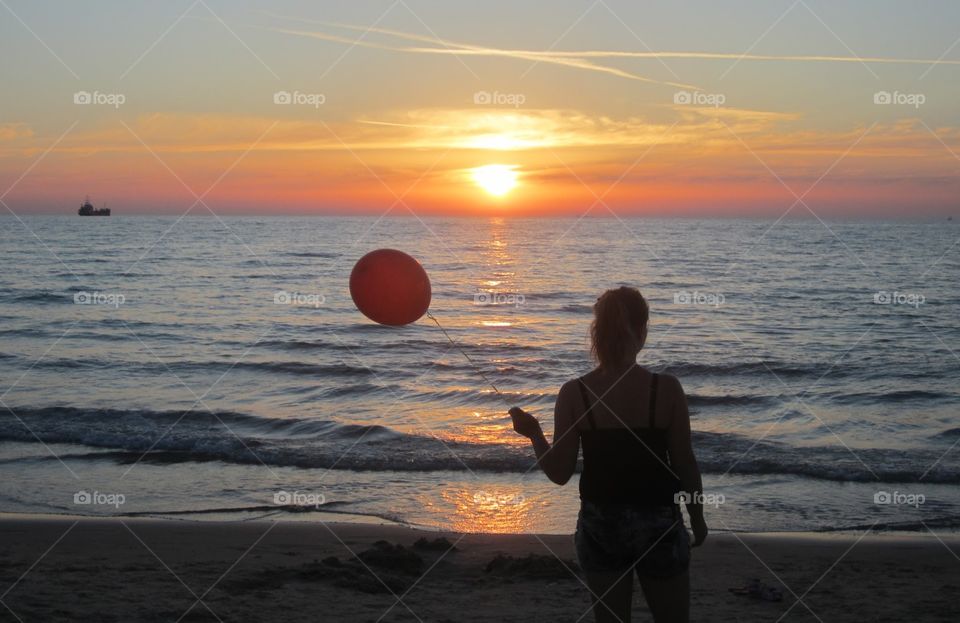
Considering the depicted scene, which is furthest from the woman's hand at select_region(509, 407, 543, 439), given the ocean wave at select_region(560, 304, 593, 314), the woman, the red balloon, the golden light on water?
the ocean wave at select_region(560, 304, 593, 314)

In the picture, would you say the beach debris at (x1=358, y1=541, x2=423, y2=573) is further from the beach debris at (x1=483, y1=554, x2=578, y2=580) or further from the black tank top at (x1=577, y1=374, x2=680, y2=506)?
the black tank top at (x1=577, y1=374, x2=680, y2=506)

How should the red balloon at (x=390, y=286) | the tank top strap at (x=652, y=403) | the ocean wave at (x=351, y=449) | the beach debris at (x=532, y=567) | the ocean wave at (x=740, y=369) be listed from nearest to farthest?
the tank top strap at (x=652, y=403), the red balloon at (x=390, y=286), the beach debris at (x=532, y=567), the ocean wave at (x=351, y=449), the ocean wave at (x=740, y=369)

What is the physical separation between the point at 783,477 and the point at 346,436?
649 centimetres

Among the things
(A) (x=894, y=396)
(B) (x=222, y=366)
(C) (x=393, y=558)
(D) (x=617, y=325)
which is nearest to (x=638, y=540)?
(D) (x=617, y=325)

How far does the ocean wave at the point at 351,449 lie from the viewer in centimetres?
1222

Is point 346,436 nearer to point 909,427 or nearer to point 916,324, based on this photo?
point 909,427

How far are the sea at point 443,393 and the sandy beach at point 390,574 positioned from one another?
0.80 meters

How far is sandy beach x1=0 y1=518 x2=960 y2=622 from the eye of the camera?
636cm

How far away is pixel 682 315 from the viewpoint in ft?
95.0

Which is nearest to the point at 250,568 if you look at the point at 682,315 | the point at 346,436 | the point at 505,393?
the point at 346,436

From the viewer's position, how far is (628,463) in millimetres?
3459

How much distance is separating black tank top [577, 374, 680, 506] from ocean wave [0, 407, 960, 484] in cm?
858

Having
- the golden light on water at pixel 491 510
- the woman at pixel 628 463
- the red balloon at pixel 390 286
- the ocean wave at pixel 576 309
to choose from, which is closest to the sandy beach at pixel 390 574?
the golden light on water at pixel 491 510

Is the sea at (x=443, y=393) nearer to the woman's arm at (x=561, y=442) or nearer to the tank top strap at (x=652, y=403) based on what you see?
the woman's arm at (x=561, y=442)
